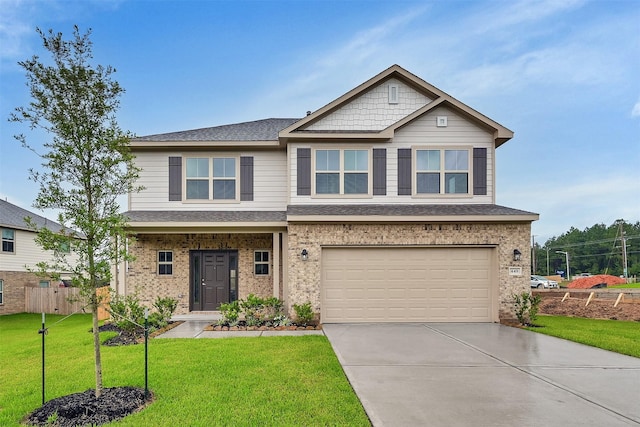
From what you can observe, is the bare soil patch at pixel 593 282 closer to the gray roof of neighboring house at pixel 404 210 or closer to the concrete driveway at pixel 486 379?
the gray roof of neighboring house at pixel 404 210

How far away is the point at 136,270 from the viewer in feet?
40.8

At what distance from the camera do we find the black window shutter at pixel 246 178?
12.8 m

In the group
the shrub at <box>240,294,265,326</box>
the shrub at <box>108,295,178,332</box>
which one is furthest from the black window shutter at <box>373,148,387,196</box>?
the shrub at <box>108,295,178,332</box>

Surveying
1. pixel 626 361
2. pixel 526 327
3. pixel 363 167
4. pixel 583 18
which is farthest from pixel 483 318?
pixel 583 18

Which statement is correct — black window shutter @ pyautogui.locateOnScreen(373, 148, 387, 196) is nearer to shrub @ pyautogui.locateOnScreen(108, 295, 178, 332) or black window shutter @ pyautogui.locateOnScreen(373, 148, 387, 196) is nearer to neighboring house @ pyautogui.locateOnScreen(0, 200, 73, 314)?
shrub @ pyautogui.locateOnScreen(108, 295, 178, 332)

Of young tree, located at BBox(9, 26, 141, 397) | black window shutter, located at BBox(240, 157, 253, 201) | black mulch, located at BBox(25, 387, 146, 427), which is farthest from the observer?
black window shutter, located at BBox(240, 157, 253, 201)

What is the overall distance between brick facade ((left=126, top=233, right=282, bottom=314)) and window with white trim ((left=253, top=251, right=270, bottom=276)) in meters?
0.10

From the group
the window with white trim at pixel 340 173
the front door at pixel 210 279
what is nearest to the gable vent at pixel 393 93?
the window with white trim at pixel 340 173

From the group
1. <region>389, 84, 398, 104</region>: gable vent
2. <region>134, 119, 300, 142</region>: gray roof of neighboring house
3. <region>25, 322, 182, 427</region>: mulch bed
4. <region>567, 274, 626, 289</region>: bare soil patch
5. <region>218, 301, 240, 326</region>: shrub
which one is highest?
<region>389, 84, 398, 104</region>: gable vent

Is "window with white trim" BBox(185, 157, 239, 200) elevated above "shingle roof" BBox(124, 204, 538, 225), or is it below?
above

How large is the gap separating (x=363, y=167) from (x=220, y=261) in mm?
5528

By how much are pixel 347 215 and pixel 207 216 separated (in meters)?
4.37

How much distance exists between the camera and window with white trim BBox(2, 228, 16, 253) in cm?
1825

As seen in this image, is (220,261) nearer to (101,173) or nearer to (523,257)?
(101,173)
